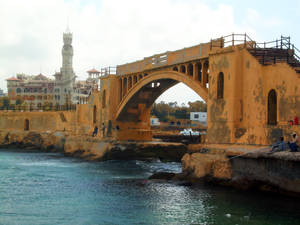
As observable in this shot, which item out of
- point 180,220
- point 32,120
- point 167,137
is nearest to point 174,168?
point 180,220

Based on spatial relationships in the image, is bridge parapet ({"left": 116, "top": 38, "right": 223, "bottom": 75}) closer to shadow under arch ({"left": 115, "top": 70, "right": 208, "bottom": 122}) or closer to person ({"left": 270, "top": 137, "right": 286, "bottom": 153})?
shadow under arch ({"left": 115, "top": 70, "right": 208, "bottom": 122})

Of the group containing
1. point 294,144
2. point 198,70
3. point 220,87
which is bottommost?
point 294,144

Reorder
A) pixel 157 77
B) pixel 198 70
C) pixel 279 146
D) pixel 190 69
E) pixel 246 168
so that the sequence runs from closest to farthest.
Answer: pixel 279 146, pixel 246 168, pixel 198 70, pixel 190 69, pixel 157 77

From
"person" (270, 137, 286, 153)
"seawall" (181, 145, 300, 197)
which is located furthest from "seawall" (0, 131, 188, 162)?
"person" (270, 137, 286, 153)

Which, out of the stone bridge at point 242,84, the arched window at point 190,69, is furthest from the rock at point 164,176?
the arched window at point 190,69

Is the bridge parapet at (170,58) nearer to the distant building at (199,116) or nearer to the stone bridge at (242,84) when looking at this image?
the stone bridge at (242,84)

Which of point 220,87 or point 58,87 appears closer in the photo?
point 220,87

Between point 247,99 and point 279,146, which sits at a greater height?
point 247,99

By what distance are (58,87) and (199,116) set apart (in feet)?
146

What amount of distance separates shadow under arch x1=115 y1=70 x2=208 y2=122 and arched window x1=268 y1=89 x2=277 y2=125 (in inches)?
326

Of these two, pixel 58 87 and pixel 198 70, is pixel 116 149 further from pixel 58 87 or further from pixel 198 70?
pixel 58 87

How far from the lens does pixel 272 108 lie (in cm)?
2453

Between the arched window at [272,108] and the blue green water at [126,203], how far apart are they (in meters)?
4.73

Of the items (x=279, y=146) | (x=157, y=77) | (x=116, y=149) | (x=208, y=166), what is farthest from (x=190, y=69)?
(x=116, y=149)
